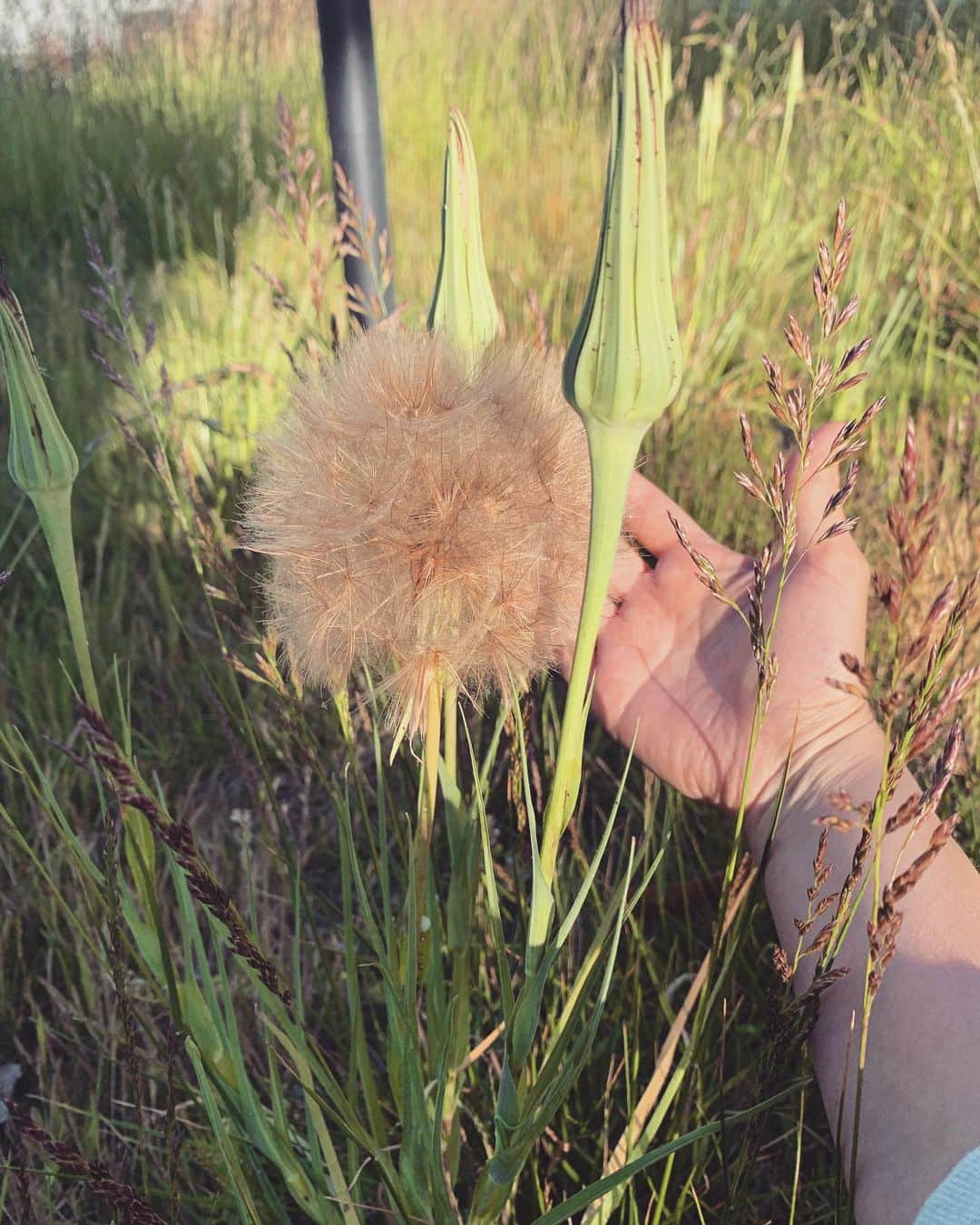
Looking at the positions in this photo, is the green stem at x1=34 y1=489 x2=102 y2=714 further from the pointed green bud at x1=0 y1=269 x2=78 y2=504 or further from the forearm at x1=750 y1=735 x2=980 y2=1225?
the forearm at x1=750 y1=735 x2=980 y2=1225

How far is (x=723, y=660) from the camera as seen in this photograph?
1.12 m

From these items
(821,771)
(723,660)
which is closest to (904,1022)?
(821,771)

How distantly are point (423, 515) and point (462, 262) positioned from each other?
0.18 metres

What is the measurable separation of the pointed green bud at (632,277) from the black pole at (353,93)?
0.81 meters

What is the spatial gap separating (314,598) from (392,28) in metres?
4.50

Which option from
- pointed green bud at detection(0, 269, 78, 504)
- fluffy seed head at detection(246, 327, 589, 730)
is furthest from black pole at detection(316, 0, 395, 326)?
pointed green bud at detection(0, 269, 78, 504)

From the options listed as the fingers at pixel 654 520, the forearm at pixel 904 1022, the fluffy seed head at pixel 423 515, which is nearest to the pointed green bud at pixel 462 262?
the fluffy seed head at pixel 423 515

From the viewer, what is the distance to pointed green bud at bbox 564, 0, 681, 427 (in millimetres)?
426

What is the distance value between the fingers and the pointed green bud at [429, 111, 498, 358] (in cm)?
36

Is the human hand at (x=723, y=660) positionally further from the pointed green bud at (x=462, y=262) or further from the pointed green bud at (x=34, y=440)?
the pointed green bud at (x=34, y=440)

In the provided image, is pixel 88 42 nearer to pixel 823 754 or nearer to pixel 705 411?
pixel 705 411

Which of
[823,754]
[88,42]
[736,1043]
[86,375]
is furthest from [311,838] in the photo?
[88,42]

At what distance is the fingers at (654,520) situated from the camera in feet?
3.61

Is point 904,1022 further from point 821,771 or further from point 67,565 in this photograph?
point 67,565
